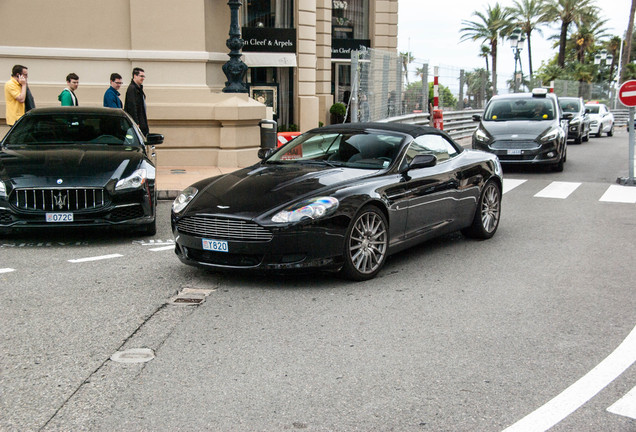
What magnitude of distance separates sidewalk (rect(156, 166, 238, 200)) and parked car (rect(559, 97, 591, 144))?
1610cm

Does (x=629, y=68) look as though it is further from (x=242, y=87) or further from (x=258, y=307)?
A: (x=258, y=307)

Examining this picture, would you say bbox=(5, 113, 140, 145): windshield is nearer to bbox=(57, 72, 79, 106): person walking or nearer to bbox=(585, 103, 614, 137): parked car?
bbox=(57, 72, 79, 106): person walking

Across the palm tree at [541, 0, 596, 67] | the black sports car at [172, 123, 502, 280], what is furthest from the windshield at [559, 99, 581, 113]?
the palm tree at [541, 0, 596, 67]

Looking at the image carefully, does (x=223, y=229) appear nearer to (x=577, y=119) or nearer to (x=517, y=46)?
(x=577, y=119)

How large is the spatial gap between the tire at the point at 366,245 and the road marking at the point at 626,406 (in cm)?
292

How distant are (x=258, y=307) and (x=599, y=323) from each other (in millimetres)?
2570

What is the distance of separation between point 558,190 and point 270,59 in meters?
16.8

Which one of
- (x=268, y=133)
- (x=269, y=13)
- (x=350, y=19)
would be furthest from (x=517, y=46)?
(x=268, y=133)

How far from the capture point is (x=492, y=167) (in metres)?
9.30

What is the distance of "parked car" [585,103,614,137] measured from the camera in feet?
111

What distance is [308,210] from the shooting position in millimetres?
6543

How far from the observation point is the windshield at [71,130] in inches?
387

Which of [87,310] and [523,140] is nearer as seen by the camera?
[87,310]

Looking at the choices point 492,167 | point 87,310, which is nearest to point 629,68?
point 492,167
